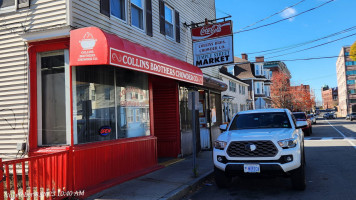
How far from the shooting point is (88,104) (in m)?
6.61

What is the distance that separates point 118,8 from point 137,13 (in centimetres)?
101

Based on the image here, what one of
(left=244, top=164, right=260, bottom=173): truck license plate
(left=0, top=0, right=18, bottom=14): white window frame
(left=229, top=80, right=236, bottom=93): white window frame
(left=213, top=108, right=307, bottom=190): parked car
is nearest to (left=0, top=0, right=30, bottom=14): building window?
(left=0, top=0, right=18, bottom=14): white window frame

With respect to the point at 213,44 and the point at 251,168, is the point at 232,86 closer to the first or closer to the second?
the point at 213,44

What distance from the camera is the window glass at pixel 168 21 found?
11148mm

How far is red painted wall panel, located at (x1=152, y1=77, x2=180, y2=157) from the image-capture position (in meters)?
11.0

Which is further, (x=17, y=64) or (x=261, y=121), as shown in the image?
(x=261, y=121)

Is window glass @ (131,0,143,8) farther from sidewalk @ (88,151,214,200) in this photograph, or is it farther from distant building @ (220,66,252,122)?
distant building @ (220,66,252,122)

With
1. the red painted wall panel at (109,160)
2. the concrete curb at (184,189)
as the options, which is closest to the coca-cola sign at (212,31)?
the red painted wall panel at (109,160)

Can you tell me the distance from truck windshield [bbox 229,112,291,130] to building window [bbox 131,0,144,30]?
4319 millimetres

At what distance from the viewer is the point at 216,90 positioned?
1533 centimetres

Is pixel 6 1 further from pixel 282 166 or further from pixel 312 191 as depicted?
pixel 312 191

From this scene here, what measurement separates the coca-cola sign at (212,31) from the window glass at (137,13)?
303 centimetres

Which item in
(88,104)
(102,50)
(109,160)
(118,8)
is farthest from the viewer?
(118,8)

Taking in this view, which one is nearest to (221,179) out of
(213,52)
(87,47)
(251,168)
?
(251,168)
